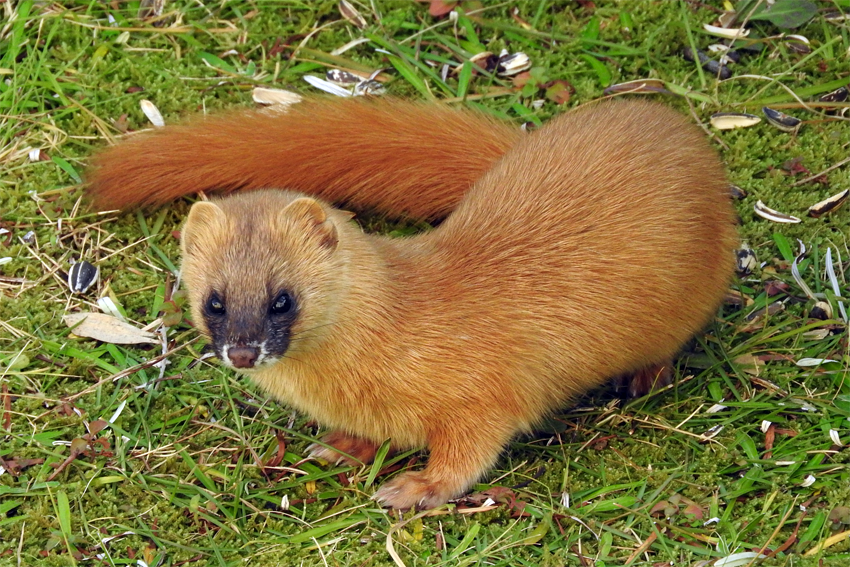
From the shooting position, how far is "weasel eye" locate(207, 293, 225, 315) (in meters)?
3.30

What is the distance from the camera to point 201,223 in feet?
11.3

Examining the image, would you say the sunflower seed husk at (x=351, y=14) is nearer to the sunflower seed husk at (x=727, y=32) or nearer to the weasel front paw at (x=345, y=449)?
the sunflower seed husk at (x=727, y=32)

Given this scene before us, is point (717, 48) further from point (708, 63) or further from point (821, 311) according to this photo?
point (821, 311)

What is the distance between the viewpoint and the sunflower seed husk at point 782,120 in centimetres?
483

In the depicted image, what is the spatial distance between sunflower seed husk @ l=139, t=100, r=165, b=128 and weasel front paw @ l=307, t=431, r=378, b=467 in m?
1.88

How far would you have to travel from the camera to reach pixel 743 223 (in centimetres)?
463

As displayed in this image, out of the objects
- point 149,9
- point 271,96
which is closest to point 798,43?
point 271,96

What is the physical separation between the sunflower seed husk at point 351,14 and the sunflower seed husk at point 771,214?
2163 mm

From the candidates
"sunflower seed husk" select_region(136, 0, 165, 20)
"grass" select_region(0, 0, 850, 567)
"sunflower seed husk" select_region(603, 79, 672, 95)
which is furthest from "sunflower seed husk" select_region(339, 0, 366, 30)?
"sunflower seed husk" select_region(603, 79, 672, 95)

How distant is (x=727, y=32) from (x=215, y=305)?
3.16 metres

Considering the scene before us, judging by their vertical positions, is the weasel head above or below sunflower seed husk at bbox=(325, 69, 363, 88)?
above

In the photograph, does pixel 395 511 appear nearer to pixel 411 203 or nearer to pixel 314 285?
pixel 314 285

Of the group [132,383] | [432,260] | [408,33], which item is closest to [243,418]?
[132,383]

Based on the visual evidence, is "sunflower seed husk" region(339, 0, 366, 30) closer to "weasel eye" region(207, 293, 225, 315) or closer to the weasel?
the weasel
